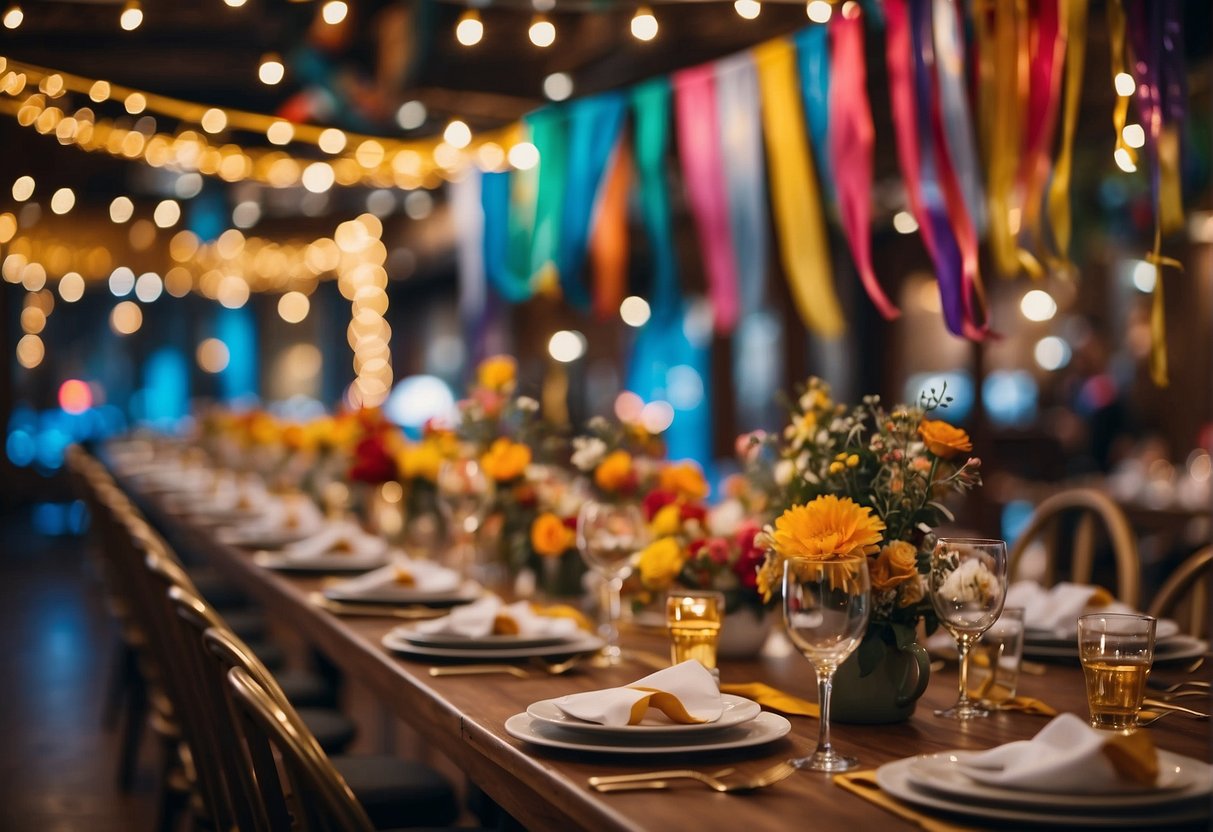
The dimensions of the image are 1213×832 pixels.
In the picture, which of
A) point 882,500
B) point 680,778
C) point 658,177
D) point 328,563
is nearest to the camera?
point 680,778

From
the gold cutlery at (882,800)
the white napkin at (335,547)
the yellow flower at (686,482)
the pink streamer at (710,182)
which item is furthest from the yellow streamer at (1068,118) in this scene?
the white napkin at (335,547)

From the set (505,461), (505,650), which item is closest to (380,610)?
(505,461)

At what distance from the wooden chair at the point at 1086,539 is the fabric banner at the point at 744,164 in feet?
4.38

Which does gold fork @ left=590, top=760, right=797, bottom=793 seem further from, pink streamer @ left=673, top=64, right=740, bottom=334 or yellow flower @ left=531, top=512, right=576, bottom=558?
pink streamer @ left=673, top=64, right=740, bottom=334

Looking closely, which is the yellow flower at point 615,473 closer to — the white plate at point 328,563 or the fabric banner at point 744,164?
the white plate at point 328,563

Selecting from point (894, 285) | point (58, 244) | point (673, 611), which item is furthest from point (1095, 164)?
point (58, 244)

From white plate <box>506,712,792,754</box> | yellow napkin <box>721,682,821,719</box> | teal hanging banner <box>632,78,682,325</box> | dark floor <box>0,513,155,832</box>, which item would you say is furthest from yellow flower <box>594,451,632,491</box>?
dark floor <box>0,513,155,832</box>

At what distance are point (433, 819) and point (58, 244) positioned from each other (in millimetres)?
12099

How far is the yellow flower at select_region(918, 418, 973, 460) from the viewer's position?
5.72ft

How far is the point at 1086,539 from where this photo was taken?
300 cm

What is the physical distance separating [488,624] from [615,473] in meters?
0.49

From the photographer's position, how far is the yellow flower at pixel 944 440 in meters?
1.74

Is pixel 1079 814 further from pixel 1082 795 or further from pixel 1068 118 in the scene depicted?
pixel 1068 118

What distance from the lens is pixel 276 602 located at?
10.3 ft
